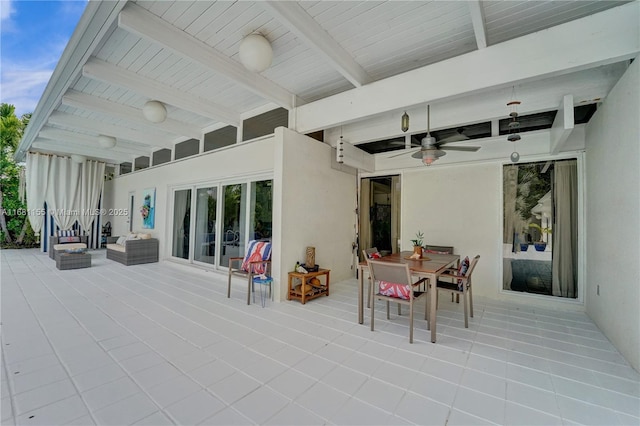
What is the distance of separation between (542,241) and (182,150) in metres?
7.99

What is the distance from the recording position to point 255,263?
409cm

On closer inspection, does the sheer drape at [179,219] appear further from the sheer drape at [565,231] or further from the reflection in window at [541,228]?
the sheer drape at [565,231]

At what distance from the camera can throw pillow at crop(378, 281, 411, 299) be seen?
314 centimetres

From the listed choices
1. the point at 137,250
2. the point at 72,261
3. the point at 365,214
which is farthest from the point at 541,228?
the point at 72,261

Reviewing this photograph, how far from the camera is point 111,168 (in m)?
10.8

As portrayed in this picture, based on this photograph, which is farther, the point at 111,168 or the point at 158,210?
the point at 111,168

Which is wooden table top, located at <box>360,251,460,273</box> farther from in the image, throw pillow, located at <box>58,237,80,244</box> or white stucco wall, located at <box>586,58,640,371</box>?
throw pillow, located at <box>58,237,80,244</box>

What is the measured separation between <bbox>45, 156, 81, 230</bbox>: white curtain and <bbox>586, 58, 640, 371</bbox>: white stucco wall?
1292 centimetres

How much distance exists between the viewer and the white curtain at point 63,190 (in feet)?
28.1

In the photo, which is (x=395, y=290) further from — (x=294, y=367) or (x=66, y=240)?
(x=66, y=240)

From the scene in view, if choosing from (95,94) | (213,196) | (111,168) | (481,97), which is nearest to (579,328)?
(481,97)

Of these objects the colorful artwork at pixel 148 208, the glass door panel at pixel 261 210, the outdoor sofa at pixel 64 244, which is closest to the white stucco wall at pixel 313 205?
the glass door panel at pixel 261 210

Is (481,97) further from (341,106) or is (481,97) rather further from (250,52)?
(250,52)

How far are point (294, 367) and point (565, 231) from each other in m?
4.55
